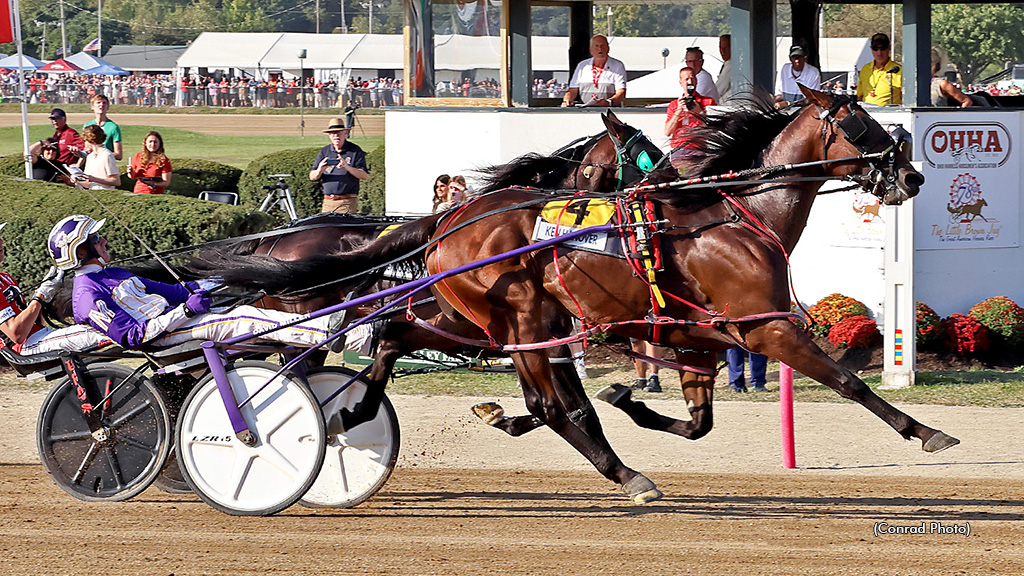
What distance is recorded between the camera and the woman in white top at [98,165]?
12109mm

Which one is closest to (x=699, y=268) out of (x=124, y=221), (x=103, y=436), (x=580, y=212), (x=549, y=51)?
(x=580, y=212)

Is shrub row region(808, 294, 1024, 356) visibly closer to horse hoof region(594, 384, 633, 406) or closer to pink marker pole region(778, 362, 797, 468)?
pink marker pole region(778, 362, 797, 468)

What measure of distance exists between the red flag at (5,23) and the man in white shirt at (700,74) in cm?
674

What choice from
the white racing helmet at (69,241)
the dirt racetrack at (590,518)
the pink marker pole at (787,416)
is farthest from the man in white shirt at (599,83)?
the white racing helmet at (69,241)

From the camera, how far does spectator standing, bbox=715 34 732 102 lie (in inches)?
444

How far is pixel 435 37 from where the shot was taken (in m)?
11.5

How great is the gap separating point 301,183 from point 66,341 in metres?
10.1

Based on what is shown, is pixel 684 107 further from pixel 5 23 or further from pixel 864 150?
pixel 5 23

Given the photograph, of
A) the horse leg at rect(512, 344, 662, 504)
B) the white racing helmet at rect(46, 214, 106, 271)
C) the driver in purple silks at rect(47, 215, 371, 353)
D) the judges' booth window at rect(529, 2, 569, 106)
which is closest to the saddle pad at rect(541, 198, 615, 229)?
the horse leg at rect(512, 344, 662, 504)

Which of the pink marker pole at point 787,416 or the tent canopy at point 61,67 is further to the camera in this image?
the tent canopy at point 61,67

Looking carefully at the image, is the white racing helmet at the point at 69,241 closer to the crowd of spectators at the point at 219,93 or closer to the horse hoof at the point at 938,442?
the horse hoof at the point at 938,442

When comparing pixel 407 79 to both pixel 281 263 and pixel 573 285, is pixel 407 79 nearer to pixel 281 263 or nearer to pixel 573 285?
pixel 281 263

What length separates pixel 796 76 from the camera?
10578mm

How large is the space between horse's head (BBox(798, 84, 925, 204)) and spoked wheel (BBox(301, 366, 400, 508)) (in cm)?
246
